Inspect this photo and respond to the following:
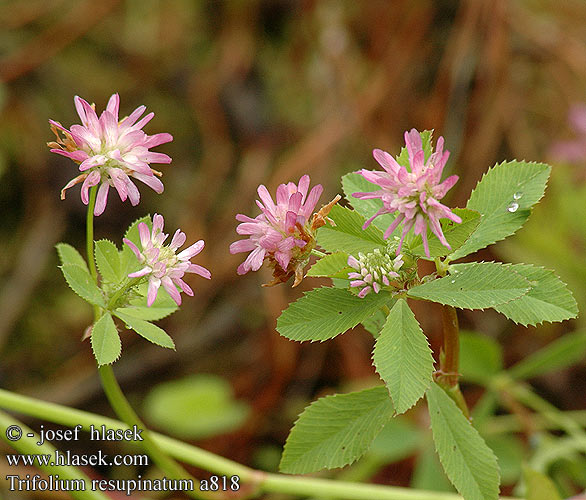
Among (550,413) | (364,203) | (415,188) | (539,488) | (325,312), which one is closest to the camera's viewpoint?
(415,188)

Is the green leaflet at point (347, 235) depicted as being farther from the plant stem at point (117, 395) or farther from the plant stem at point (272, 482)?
Answer: the plant stem at point (272, 482)

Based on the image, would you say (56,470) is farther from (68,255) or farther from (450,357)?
(450,357)

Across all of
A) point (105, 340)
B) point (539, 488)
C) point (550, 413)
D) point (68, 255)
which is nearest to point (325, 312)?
point (105, 340)

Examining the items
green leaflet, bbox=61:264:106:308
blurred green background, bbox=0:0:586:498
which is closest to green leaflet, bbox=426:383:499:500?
green leaflet, bbox=61:264:106:308

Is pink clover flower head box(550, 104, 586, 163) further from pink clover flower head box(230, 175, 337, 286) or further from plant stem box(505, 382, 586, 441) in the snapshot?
pink clover flower head box(230, 175, 337, 286)

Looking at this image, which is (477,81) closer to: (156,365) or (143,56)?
(143,56)

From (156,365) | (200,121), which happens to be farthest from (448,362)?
(200,121)
